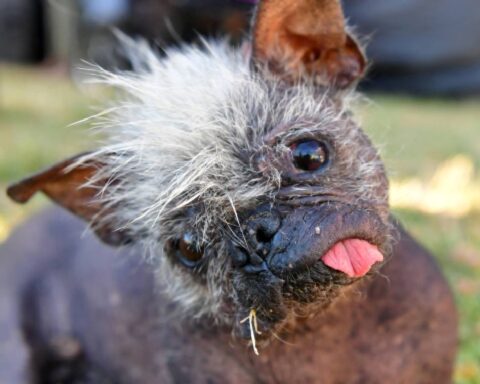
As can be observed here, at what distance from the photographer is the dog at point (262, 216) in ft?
4.86

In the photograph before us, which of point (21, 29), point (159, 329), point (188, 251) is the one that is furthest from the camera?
point (21, 29)

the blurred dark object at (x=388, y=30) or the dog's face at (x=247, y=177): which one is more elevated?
the blurred dark object at (x=388, y=30)

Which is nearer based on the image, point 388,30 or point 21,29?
point 388,30

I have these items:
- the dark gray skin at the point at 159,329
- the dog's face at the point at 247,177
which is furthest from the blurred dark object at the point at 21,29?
the dog's face at the point at 247,177

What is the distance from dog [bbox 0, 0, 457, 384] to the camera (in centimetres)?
148

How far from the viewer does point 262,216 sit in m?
1.48

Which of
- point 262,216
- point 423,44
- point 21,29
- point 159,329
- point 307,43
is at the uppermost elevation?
point 423,44

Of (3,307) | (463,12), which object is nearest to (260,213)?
(3,307)

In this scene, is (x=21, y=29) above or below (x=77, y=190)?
above

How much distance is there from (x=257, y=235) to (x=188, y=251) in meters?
0.23

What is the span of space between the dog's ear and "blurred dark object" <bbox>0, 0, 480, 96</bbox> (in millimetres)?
3496

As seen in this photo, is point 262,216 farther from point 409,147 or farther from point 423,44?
point 423,44

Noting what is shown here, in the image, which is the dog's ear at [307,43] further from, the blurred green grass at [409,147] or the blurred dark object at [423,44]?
the blurred dark object at [423,44]

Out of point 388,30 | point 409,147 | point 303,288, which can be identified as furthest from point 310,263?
point 388,30
